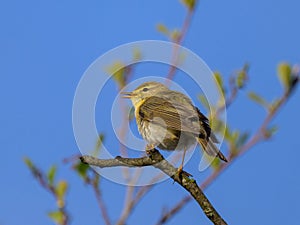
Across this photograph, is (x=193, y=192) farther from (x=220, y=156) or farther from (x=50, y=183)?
(x=50, y=183)

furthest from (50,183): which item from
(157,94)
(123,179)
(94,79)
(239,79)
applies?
(157,94)

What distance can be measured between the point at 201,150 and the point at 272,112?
0.96 metres

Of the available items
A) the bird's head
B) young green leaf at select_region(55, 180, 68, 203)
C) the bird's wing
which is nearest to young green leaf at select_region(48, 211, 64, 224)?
young green leaf at select_region(55, 180, 68, 203)

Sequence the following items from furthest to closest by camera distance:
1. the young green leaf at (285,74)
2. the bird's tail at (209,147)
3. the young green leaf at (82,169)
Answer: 1. the bird's tail at (209,147)
2. the young green leaf at (82,169)
3. the young green leaf at (285,74)

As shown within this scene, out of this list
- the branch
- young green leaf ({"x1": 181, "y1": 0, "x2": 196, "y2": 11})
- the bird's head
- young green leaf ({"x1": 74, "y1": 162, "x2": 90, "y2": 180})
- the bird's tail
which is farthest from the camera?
the bird's head

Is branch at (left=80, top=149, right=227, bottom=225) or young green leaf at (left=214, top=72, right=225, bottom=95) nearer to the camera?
branch at (left=80, top=149, right=227, bottom=225)

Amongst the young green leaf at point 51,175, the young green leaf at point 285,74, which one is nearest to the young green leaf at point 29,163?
the young green leaf at point 51,175

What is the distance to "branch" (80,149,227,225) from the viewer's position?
3047 mm

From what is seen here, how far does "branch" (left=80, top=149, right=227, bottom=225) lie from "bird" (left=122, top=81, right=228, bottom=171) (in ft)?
2.30

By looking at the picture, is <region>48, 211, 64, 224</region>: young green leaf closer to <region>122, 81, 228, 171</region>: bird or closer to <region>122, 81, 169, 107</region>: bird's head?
<region>122, 81, 228, 171</region>: bird

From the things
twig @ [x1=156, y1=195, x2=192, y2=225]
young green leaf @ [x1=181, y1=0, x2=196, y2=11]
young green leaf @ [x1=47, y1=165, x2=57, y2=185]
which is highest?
young green leaf @ [x1=181, y1=0, x2=196, y2=11]

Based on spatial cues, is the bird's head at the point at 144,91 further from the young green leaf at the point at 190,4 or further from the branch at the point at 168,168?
the branch at the point at 168,168

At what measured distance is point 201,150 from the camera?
16.0 ft

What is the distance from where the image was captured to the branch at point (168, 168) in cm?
305
